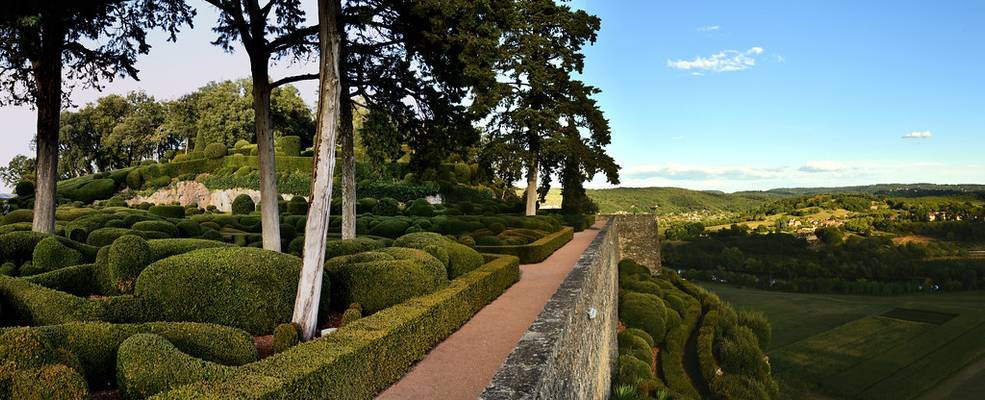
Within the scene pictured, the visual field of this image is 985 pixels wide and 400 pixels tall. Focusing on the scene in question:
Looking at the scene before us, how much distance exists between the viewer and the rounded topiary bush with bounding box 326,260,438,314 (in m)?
8.30

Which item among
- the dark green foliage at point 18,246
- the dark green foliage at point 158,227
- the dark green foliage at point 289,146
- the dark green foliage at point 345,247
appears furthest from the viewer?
the dark green foliage at point 289,146

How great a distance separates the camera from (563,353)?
6031 millimetres

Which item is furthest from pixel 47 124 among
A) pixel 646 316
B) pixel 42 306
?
pixel 646 316

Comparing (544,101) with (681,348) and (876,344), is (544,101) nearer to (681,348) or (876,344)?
(681,348)

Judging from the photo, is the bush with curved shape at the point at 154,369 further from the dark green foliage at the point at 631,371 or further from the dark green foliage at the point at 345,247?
the dark green foliage at the point at 631,371

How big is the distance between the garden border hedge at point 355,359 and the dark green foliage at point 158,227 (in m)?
9.15

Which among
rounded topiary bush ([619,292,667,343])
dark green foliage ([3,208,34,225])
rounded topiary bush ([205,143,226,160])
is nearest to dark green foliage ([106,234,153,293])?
dark green foliage ([3,208,34,225])

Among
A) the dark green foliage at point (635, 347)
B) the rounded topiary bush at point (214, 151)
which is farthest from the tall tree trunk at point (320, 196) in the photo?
the rounded topiary bush at point (214, 151)

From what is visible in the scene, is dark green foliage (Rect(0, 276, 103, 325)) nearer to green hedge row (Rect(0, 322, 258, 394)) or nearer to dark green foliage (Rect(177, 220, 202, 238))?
green hedge row (Rect(0, 322, 258, 394))

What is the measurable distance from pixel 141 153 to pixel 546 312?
6148 centimetres

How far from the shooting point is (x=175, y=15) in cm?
1313

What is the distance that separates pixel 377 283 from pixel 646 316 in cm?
1381

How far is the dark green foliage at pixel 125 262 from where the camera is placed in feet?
25.0

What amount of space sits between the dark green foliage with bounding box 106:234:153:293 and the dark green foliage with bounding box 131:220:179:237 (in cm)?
643
